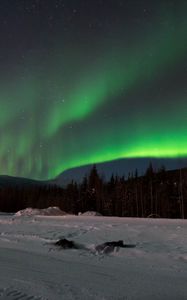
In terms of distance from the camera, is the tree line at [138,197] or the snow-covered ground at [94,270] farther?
the tree line at [138,197]

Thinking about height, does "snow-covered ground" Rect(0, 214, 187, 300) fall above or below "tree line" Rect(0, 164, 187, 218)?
below

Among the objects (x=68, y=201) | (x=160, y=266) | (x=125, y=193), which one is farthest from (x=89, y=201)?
(x=160, y=266)

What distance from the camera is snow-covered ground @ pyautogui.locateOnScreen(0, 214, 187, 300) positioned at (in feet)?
21.9

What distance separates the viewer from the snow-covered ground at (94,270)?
6668 mm

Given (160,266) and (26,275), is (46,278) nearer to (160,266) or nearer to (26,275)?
(26,275)

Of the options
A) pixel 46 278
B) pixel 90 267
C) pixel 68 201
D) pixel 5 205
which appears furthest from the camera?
pixel 5 205

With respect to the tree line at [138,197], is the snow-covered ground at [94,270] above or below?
below

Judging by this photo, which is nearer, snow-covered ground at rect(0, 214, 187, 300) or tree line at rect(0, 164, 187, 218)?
snow-covered ground at rect(0, 214, 187, 300)

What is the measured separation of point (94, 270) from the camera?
866 centimetres

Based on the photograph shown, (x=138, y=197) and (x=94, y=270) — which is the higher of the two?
(x=138, y=197)

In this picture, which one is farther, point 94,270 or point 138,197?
point 138,197

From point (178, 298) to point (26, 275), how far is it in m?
3.01

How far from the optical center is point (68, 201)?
100 meters

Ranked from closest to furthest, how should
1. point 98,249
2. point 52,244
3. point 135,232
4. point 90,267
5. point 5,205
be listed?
1. point 90,267
2. point 98,249
3. point 52,244
4. point 135,232
5. point 5,205
